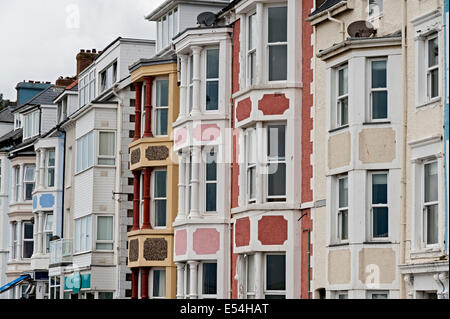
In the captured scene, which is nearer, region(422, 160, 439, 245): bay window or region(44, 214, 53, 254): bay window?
region(422, 160, 439, 245): bay window

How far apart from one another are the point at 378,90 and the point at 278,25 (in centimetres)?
585

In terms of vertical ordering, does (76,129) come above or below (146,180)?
above

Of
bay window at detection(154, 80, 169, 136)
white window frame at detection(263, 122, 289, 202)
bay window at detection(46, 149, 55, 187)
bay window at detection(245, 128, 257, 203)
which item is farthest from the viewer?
bay window at detection(46, 149, 55, 187)

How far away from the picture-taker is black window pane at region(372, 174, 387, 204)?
2306 centimetres

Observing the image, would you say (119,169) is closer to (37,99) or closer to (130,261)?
(130,261)

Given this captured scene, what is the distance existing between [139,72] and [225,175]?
6.14 metres

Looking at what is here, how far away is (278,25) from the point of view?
1125 inches

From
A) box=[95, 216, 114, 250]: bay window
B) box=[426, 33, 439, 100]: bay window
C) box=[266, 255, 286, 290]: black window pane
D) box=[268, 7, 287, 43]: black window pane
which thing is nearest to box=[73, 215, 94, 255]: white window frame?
box=[95, 216, 114, 250]: bay window

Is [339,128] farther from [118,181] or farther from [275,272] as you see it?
[118,181]

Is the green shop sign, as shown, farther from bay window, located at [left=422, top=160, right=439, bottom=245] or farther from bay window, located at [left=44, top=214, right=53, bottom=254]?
bay window, located at [left=422, top=160, right=439, bottom=245]

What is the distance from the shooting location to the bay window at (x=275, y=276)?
27.6 metres

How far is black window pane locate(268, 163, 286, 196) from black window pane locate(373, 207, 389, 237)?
5124 millimetres
